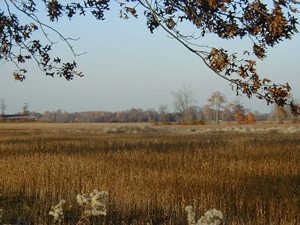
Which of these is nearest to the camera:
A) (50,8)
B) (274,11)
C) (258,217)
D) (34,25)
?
(274,11)

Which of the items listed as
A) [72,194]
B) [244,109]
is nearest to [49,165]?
[72,194]

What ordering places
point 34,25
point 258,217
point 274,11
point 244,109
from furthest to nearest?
point 244,109 → point 34,25 → point 258,217 → point 274,11

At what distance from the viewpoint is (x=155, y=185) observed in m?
6.69

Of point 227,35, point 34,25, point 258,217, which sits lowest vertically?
point 258,217

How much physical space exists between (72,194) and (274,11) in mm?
4108

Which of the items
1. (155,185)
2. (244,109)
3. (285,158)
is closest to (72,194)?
(155,185)

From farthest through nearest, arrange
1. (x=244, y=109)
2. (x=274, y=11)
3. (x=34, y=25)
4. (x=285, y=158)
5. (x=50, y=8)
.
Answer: (x=244, y=109), (x=285, y=158), (x=34, y=25), (x=50, y=8), (x=274, y=11)

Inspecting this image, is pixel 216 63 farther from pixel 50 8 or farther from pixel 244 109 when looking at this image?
pixel 244 109

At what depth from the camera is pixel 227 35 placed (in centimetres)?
432

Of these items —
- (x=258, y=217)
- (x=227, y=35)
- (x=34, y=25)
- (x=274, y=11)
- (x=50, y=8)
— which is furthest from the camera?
(x=34, y=25)

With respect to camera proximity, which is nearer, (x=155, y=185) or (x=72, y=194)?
(x=72, y=194)

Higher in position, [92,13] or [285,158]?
[92,13]

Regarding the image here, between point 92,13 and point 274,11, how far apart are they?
3.40m

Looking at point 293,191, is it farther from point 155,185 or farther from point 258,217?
point 155,185
